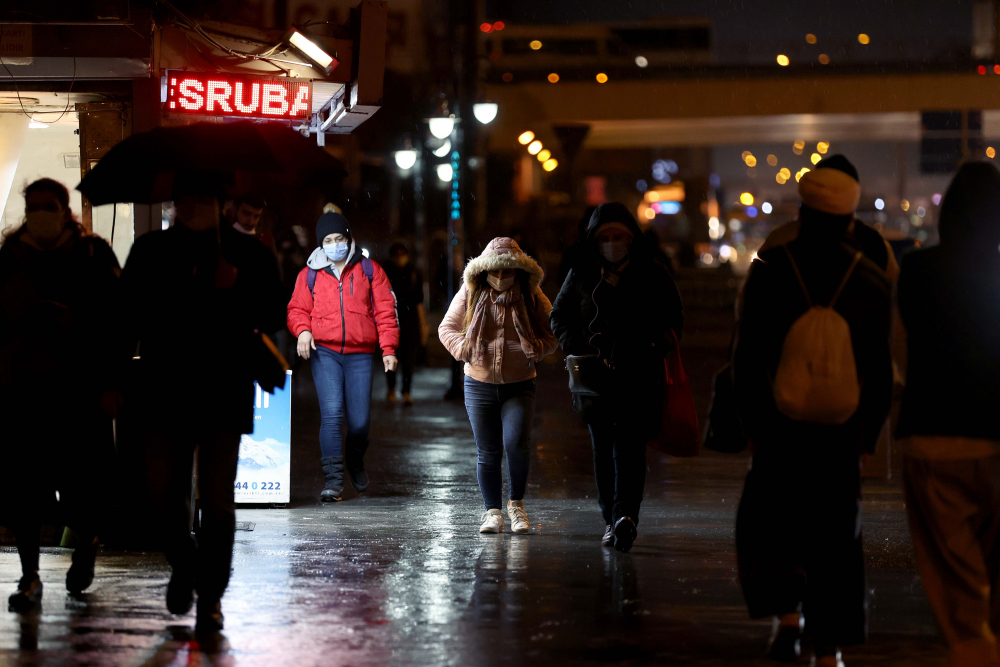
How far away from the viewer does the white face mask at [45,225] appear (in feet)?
19.8

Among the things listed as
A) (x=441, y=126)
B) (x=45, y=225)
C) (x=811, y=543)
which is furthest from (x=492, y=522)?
(x=441, y=126)

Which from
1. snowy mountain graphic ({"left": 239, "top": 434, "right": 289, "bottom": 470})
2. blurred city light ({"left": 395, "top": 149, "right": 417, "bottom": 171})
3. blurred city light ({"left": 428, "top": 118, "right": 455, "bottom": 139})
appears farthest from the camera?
blurred city light ({"left": 395, "top": 149, "right": 417, "bottom": 171})

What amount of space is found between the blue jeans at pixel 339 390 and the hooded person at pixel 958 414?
5248mm

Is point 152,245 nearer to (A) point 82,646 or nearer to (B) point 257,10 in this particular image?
(A) point 82,646

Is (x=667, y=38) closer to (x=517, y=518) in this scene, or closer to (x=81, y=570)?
(x=517, y=518)

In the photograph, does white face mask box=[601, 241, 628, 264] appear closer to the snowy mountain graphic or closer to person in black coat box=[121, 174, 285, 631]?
person in black coat box=[121, 174, 285, 631]

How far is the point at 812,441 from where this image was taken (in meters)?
5.00

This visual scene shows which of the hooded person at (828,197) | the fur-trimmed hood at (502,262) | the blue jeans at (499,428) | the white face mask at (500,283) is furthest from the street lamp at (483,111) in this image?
the hooded person at (828,197)

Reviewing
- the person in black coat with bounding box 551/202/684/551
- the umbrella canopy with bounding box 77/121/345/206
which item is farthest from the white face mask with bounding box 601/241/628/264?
the umbrella canopy with bounding box 77/121/345/206

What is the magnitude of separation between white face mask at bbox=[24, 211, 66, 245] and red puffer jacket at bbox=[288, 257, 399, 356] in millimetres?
3390

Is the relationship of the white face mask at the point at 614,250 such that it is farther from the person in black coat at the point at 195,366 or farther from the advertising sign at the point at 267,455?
the advertising sign at the point at 267,455

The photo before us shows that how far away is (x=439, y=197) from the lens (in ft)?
152

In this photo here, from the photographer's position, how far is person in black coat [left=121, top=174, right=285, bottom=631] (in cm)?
555

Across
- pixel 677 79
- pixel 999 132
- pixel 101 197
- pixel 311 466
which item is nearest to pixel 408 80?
pixel 677 79
